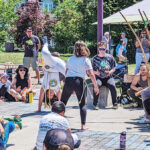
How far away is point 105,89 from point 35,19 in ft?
88.4

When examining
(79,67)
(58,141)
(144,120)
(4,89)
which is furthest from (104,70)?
(58,141)

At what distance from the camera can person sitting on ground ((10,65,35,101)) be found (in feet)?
35.4

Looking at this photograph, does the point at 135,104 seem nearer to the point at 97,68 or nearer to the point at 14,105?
the point at 97,68

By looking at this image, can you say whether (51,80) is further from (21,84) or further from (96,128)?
(96,128)

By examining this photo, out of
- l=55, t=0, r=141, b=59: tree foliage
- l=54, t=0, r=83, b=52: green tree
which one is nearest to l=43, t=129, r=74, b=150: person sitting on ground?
l=55, t=0, r=141, b=59: tree foliage

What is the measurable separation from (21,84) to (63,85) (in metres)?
3.00

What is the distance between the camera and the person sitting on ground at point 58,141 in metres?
3.73

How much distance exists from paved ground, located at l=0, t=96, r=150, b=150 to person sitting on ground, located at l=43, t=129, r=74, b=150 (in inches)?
96.6

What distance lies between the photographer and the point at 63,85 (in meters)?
8.34

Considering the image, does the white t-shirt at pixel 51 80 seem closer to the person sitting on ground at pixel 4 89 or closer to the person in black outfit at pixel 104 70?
the person in black outfit at pixel 104 70

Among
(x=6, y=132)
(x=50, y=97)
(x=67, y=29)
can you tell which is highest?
(x=67, y=29)

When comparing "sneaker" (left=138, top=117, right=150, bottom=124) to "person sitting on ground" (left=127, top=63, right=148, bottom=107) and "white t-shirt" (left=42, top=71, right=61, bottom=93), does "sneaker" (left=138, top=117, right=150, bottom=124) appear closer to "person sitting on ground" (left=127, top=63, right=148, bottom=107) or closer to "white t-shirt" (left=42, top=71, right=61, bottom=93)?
"person sitting on ground" (left=127, top=63, right=148, bottom=107)

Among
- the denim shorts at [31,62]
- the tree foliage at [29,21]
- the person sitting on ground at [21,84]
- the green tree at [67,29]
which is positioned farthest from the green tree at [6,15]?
the person sitting on ground at [21,84]

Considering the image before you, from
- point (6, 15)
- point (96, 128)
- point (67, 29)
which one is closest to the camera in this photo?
point (96, 128)
